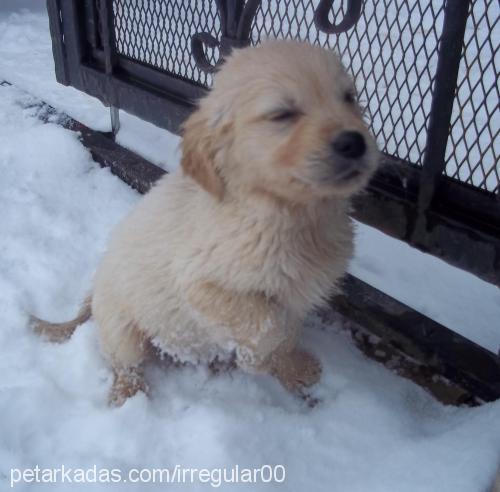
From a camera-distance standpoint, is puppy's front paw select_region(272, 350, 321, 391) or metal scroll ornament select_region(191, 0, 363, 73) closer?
puppy's front paw select_region(272, 350, 321, 391)

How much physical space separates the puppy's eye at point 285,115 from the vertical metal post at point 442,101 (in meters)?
0.68

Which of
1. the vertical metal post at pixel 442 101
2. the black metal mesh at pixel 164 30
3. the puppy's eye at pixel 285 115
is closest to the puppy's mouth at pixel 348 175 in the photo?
the puppy's eye at pixel 285 115

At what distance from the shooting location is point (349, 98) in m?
1.86

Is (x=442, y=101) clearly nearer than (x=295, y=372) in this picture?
Yes

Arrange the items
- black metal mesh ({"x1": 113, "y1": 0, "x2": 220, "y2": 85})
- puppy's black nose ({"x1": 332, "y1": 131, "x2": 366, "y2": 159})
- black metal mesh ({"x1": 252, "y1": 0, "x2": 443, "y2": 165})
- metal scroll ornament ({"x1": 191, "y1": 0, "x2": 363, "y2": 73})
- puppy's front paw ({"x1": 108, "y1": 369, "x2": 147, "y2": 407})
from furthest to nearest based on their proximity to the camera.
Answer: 1. black metal mesh ({"x1": 113, "y1": 0, "x2": 220, "y2": 85})
2. metal scroll ornament ({"x1": 191, "y1": 0, "x2": 363, "y2": 73})
3. black metal mesh ({"x1": 252, "y1": 0, "x2": 443, "y2": 165})
4. puppy's front paw ({"x1": 108, "y1": 369, "x2": 147, "y2": 407})
5. puppy's black nose ({"x1": 332, "y1": 131, "x2": 366, "y2": 159})

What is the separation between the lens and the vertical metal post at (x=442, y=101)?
6.48ft

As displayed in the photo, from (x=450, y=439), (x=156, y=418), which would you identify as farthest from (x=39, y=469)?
(x=450, y=439)

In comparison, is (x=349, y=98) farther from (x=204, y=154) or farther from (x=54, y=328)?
(x=54, y=328)

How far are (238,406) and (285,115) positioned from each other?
1079 millimetres

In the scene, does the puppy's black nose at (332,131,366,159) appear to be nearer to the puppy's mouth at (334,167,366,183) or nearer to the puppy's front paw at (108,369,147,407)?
the puppy's mouth at (334,167,366,183)

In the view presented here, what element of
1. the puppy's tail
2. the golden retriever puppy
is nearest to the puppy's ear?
the golden retriever puppy

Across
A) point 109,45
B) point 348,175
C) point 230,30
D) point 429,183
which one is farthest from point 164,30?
point 348,175

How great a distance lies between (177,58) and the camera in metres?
3.23

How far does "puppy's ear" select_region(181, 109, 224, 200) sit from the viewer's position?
1855 millimetres
